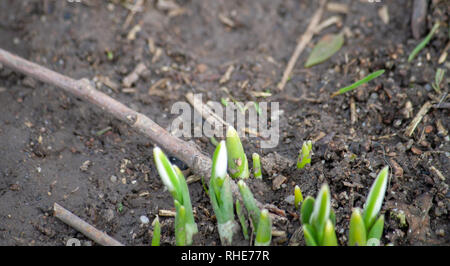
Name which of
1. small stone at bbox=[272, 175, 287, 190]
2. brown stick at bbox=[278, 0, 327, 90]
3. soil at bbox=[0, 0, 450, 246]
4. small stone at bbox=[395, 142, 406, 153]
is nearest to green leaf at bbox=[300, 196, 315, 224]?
soil at bbox=[0, 0, 450, 246]

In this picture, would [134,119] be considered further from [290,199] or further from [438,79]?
[438,79]

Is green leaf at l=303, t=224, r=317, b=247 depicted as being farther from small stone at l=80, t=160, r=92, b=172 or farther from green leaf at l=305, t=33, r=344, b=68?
green leaf at l=305, t=33, r=344, b=68

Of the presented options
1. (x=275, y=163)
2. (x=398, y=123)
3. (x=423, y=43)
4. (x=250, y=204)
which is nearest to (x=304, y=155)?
(x=275, y=163)

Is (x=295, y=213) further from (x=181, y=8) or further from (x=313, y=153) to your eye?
(x=181, y=8)

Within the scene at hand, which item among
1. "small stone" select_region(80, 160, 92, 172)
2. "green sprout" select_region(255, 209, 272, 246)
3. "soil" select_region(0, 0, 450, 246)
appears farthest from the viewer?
"small stone" select_region(80, 160, 92, 172)

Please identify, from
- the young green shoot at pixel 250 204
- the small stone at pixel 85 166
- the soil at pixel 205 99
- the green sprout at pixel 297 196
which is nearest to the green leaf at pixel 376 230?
the soil at pixel 205 99

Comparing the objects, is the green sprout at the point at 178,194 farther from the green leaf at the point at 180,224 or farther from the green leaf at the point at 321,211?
the green leaf at the point at 321,211
